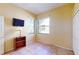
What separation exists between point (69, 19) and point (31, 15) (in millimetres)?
2150

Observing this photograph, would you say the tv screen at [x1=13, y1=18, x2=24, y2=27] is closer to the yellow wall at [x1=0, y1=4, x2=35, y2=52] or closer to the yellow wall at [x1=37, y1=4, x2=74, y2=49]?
the yellow wall at [x1=0, y1=4, x2=35, y2=52]

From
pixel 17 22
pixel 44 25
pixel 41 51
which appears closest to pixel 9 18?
pixel 17 22

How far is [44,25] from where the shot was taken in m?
5.81

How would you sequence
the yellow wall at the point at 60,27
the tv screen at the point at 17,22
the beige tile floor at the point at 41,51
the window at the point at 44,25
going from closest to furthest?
1. the beige tile floor at the point at 41,51
2. the tv screen at the point at 17,22
3. the yellow wall at the point at 60,27
4. the window at the point at 44,25

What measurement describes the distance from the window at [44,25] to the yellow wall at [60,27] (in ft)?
0.76

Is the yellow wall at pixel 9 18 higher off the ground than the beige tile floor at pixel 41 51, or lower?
higher

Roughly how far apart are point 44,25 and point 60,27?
3.93 ft

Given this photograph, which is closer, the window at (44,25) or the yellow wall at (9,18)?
the yellow wall at (9,18)

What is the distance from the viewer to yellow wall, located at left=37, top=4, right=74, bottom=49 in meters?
4.41

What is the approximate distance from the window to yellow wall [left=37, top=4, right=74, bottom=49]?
0.23 metres

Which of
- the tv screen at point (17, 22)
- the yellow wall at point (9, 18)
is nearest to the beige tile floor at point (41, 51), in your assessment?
the yellow wall at point (9, 18)

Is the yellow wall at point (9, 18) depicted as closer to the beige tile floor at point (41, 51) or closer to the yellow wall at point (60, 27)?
the beige tile floor at point (41, 51)

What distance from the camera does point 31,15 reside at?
5.60 meters

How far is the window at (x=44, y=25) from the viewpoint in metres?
5.70
